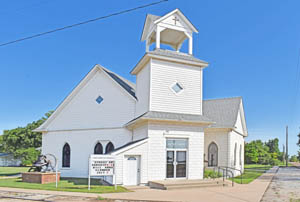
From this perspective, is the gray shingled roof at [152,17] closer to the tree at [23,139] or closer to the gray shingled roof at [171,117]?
the gray shingled roof at [171,117]

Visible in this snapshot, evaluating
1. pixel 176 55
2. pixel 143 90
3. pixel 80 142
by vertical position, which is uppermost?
pixel 176 55

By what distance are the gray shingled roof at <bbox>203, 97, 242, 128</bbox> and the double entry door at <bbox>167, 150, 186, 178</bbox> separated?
759 centimetres

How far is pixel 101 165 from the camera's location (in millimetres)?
13656

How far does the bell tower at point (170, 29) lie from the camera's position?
56.1 feet

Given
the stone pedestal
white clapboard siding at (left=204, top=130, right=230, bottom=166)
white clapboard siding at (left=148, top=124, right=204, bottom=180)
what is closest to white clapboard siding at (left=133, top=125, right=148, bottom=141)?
white clapboard siding at (left=148, top=124, right=204, bottom=180)

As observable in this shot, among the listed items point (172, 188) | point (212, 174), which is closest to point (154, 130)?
point (172, 188)

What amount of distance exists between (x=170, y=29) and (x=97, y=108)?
7987 millimetres

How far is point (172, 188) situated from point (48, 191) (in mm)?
5982

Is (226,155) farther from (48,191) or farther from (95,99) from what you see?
(48,191)

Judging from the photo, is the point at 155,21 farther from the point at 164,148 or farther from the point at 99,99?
the point at 164,148

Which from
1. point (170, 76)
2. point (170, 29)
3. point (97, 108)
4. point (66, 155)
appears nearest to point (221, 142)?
point (170, 76)

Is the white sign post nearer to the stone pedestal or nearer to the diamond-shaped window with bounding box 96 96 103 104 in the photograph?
the stone pedestal

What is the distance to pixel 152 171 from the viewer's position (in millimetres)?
15070

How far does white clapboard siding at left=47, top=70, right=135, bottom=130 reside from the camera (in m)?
19.5
